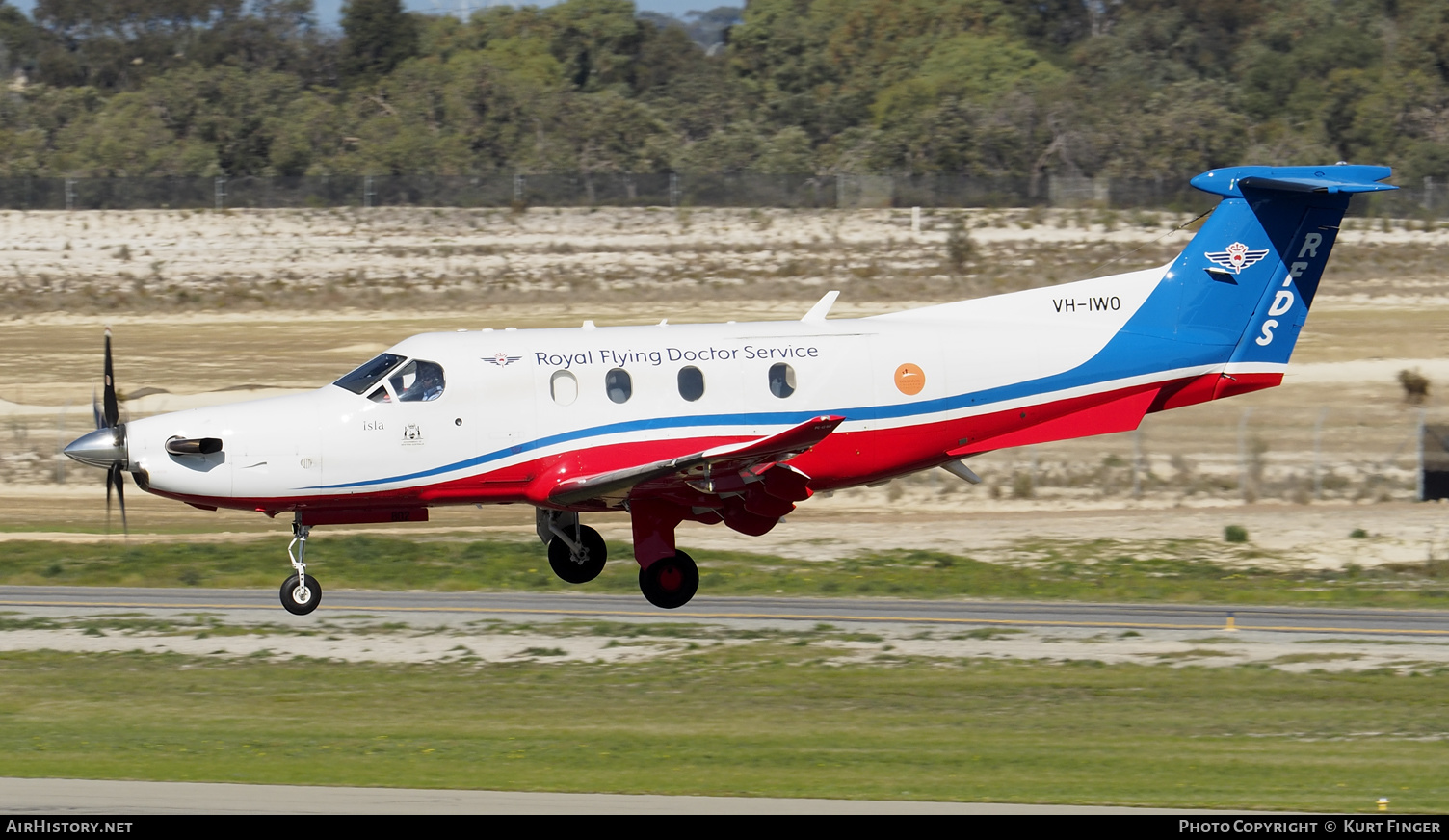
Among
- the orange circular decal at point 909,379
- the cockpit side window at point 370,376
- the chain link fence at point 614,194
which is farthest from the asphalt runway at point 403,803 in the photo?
the chain link fence at point 614,194

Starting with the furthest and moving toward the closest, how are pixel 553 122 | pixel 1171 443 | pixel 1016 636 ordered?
pixel 553 122, pixel 1171 443, pixel 1016 636

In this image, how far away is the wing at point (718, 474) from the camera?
21.5 m

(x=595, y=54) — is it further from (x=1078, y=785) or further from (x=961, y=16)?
(x=1078, y=785)

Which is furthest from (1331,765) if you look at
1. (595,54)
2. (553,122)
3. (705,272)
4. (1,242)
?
(595,54)

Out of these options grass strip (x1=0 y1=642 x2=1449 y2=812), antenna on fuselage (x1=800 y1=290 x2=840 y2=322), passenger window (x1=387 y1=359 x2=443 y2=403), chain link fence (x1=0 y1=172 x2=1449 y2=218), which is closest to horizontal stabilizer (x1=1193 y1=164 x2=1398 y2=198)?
antenna on fuselage (x1=800 y1=290 x2=840 y2=322)

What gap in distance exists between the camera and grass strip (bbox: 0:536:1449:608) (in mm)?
35500

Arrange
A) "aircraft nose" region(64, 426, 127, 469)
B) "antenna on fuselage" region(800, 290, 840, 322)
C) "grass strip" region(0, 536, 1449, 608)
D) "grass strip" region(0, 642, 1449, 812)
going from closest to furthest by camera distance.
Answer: "aircraft nose" region(64, 426, 127, 469) < "grass strip" region(0, 642, 1449, 812) < "antenna on fuselage" region(800, 290, 840, 322) < "grass strip" region(0, 536, 1449, 608)

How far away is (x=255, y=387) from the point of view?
→ 163 ft

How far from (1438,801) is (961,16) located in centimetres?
11270

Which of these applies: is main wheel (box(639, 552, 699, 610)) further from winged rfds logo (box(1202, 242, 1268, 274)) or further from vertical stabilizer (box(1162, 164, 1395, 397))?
winged rfds logo (box(1202, 242, 1268, 274))

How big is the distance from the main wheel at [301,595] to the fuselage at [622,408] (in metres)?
1.04

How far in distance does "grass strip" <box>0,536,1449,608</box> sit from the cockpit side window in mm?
13289
